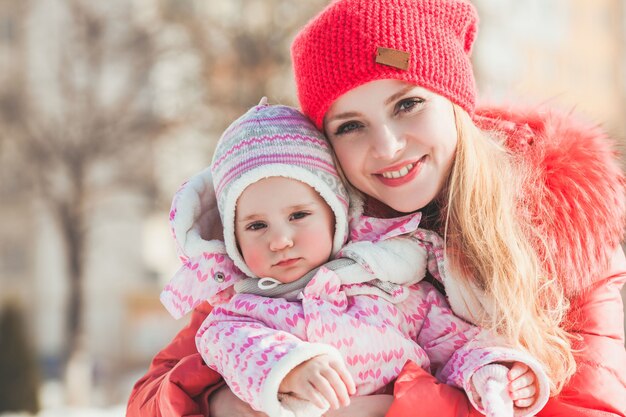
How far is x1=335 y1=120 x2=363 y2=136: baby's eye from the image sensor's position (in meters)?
2.60

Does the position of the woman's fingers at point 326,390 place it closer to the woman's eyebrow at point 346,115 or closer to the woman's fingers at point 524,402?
the woman's fingers at point 524,402

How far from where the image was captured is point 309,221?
8.21 feet

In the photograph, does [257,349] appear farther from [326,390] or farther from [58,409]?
[58,409]

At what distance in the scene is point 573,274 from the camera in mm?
2449

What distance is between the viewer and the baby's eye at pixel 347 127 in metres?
2.60

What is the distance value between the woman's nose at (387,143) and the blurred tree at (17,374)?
10.2 m

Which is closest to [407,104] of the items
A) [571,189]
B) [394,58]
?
[394,58]

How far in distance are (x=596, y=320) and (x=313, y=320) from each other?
2.68ft

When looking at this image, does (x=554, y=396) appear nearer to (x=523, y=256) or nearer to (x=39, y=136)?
(x=523, y=256)

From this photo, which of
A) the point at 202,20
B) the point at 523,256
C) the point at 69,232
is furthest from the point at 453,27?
the point at 202,20

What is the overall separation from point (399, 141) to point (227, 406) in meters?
0.93

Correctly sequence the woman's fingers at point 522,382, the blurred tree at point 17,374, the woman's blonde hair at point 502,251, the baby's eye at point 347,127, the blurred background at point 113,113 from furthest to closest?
1. the blurred background at point 113,113
2. the blurred tree at point 17,374
3. the baby's eye at point 347,127
4. the woman's blonde hair at point 502,251
5. the woman's fingers at point 522,382

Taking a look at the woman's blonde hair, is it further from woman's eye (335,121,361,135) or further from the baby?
woman's eye (335,121,361,135)

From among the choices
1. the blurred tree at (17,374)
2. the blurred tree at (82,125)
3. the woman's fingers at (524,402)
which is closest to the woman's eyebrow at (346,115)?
the woman's fingers at (524,402)
